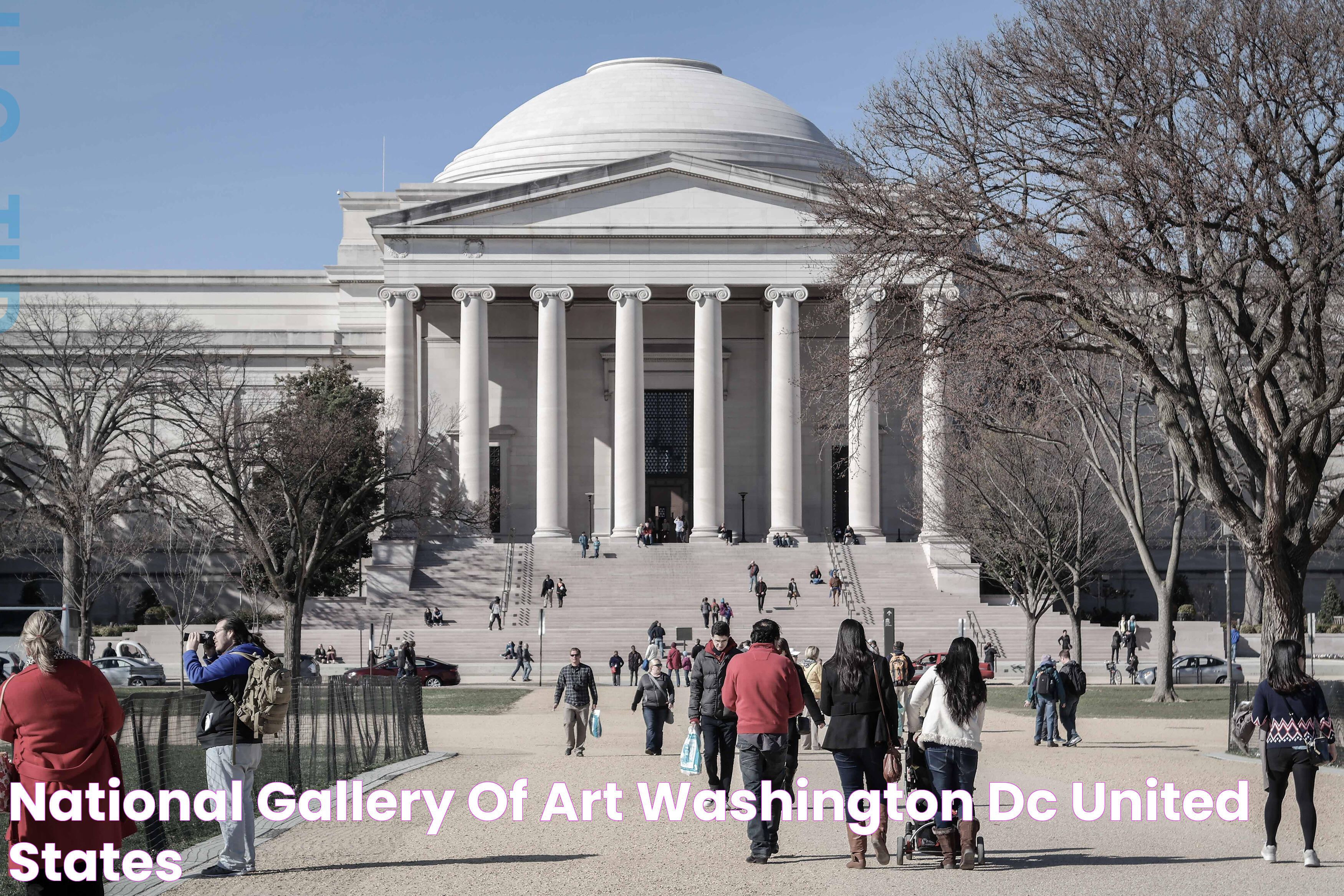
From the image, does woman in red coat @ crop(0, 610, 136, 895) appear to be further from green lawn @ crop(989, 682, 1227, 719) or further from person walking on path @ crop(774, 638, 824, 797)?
green lawn @ crop(989, 682, 1227, 719)

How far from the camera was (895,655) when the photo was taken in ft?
87.6

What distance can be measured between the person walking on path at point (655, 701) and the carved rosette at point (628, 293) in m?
46.0

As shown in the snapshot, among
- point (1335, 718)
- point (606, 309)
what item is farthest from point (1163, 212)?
point (606, 309)

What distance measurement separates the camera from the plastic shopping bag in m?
17.8

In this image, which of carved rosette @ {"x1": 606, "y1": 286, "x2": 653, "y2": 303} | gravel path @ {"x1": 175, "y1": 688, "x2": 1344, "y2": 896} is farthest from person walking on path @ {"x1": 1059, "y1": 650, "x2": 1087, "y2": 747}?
carved rosette @ {"x1": 606, "y1": 286, "x2": 653, "y2": 303}

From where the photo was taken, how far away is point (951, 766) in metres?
12.6

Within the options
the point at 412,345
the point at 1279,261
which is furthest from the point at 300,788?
the point at 412,345

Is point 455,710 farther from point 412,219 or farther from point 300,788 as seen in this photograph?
point 412,219

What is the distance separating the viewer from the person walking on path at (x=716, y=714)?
1628 centimetres

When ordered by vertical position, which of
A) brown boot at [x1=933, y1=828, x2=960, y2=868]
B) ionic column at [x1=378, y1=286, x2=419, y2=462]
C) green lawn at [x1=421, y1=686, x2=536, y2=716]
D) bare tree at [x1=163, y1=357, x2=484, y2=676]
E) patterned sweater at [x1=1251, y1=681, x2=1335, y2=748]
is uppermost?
ionic column at [x1=378, y1=286, x2=419, y2=462]

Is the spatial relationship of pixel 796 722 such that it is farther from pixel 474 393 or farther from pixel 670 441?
pixel 670 441

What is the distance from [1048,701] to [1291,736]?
41.6 ft

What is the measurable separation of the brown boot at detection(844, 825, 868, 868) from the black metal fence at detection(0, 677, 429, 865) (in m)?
5.45

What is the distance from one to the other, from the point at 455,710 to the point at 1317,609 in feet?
174
